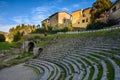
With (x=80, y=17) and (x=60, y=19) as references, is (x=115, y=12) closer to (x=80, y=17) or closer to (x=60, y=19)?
(x=80, y=17)

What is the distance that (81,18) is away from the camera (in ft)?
184

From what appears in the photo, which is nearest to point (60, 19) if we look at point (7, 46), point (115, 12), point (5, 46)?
point (7, 46)

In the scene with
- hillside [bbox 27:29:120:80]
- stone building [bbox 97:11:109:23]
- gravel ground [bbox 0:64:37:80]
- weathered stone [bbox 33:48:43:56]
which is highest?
stone building [bbox 97:11:109:23]

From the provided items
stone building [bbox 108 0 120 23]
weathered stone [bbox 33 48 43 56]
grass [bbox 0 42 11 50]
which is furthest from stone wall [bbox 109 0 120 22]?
grass [bbox 0 42 11 50]

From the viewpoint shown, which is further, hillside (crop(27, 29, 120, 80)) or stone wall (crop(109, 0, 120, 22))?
stone wall (crop(109, 0, 120, 22))

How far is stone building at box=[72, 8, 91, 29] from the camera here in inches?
2114

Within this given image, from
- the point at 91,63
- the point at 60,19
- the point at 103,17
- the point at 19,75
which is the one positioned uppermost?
the point at 60,19

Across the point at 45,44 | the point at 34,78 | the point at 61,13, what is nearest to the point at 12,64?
the point at 45,44

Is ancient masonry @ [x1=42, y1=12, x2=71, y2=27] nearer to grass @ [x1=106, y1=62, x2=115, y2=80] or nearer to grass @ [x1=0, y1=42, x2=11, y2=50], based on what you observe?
grass @ [x1=0, y1=42, x2=11, y2=50]

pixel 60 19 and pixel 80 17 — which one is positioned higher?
pixel 80 17

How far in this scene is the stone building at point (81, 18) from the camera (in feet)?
176

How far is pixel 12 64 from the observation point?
28.8 metres

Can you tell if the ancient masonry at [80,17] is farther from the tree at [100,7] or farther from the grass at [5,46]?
the grass at [5,46]

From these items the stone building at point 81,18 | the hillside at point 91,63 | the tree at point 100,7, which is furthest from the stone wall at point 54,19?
the hillside at point 91,63
